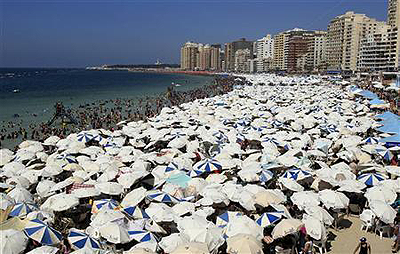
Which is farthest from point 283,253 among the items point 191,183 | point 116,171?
point 116,171

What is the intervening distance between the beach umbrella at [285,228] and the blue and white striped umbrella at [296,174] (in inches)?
108

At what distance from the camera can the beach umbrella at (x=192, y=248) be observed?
6096 millimetres

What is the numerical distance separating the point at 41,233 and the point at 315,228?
211 inches

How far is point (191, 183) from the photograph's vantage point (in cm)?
974

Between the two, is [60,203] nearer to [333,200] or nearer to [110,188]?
[110,188]

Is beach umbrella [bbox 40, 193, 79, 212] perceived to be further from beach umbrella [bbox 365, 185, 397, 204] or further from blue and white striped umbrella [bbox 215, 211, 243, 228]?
beach umbrella [bbox 365, 185, 397, 204]

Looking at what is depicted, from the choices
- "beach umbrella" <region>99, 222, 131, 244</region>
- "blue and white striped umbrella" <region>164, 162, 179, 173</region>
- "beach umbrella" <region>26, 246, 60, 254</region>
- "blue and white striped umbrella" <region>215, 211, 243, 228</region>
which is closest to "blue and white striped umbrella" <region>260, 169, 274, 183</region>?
"blue and white striped umbrella" <region>215, 211, 243, 228</region>

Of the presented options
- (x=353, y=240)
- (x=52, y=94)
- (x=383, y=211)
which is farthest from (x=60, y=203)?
(x=52, y=94)

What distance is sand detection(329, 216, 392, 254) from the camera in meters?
8.16

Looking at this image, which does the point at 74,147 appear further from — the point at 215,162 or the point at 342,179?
the point at 342,179

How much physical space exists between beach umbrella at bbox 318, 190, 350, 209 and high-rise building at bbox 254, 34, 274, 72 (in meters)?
136

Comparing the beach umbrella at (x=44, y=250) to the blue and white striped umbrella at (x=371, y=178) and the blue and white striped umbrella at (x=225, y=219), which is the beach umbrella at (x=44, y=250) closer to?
the blue and white striped umbrella at (x=225, y=219)

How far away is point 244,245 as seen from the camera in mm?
6500

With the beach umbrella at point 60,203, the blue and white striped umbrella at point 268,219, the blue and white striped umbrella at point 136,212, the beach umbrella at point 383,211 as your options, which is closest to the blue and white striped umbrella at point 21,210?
the beach umbrella at point 60,203
